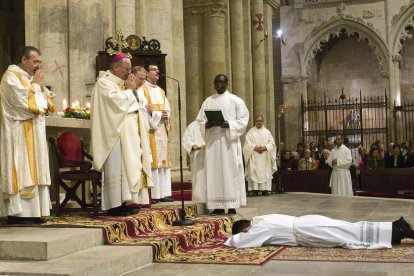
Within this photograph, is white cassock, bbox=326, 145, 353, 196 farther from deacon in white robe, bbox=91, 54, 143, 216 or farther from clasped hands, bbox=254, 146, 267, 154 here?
deacon in white robe, bbox=91, 54, 143, 216

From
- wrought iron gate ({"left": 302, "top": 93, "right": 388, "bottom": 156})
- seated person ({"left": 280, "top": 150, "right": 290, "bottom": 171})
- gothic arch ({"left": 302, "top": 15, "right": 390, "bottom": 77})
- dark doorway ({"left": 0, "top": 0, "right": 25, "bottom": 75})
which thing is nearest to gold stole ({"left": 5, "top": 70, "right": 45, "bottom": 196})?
seated person ({"left": 280, "top": 150, "right": 290, "bottom": 171})

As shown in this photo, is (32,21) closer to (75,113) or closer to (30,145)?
(75,113)

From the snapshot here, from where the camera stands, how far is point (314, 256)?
237 inches

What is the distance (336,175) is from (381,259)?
10.2 metres

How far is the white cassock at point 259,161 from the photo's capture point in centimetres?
1470

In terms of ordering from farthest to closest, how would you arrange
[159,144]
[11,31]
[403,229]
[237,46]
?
[11,31] → [237,46] → [159,144] → [403,229]

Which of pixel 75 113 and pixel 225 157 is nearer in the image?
pixel 225 157

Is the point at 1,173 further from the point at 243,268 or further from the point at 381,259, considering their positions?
the point at 381,259

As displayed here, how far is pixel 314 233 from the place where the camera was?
6.52 metres

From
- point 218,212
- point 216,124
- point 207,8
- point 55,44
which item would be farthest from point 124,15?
point 207,8

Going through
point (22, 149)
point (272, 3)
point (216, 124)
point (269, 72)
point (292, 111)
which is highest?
point (272, 3)

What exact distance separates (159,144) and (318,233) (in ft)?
12.2

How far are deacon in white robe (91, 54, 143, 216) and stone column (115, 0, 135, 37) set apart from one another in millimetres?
4951

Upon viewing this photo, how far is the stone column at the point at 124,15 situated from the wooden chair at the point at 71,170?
179 inches
